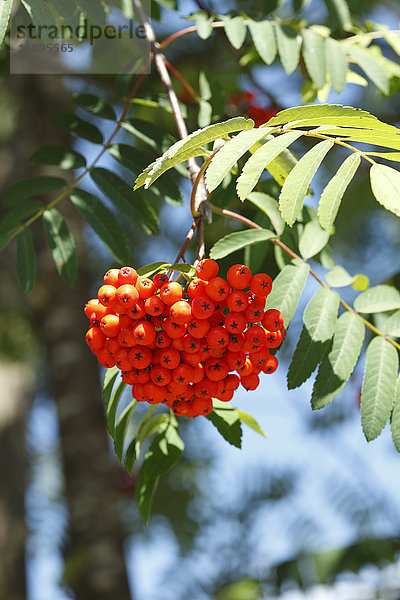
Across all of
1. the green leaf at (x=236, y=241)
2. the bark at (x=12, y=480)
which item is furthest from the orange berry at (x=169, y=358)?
the bark at (x=12, y=480)

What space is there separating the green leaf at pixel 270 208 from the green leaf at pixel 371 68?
1.97 feet

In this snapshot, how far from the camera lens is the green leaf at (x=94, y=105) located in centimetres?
161

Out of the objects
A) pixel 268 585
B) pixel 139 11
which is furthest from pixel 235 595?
pixel 139 11

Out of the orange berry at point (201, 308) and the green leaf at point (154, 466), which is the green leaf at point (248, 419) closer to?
the green leaf at point (154, 466)

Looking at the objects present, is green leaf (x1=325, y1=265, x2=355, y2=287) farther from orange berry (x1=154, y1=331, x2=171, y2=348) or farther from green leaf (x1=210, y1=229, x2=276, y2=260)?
orange berry (x1=154, y1=331, x2=171, y2=348)

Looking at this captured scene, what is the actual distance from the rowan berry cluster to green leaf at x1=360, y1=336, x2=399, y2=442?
24 cm

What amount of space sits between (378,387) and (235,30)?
107 centimetres

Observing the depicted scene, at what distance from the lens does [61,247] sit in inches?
58.0

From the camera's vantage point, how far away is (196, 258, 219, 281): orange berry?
39.7 inches

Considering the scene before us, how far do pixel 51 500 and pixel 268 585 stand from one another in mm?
2019

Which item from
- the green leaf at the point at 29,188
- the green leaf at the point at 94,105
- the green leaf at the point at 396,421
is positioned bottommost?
the green leaf at the point at 396,421

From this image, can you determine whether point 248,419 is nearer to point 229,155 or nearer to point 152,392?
point 152,392

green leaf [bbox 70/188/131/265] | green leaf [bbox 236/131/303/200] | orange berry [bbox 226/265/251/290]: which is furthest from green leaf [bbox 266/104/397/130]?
green leaf [bbox 70/188/131/265]

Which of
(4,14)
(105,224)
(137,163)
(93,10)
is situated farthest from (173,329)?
(93,10)
